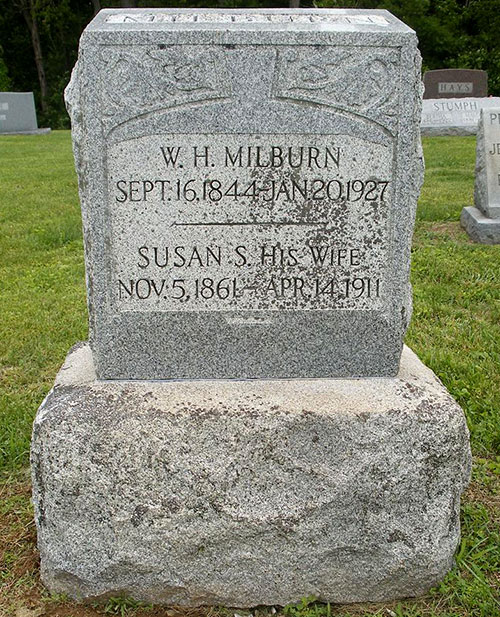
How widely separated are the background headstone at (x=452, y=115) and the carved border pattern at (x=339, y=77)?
13.5 metres

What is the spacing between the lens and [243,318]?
8.19 ft

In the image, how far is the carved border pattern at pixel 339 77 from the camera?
2.27m

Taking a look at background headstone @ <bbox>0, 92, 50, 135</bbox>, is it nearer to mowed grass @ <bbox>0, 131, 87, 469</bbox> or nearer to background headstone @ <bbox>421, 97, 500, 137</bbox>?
mowed grass @ <bbox>0, 131, 87, 469</bbox>

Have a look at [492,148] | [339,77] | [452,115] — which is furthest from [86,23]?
[339,77]

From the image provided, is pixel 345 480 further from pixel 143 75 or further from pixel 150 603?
pixel 143 75

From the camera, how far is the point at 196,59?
7.42ft

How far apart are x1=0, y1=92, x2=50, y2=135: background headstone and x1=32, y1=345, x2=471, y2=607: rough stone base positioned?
18.9 meters

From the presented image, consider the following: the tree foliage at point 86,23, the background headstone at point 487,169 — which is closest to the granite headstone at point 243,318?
the background headstone at point 487,169

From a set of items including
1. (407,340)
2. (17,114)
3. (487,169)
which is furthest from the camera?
(17,114)

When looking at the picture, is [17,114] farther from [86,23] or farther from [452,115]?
[86,23]

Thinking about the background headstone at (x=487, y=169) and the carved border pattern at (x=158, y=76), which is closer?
the carved border pattern at (x=158, y=76)

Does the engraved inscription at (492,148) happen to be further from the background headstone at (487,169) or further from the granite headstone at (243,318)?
the granite headstone at (243,318)

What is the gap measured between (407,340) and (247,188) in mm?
2232

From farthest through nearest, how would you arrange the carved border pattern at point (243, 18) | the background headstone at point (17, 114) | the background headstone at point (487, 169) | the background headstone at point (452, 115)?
the background headstone at point (17, 114), the background headstone at point (452, 115), the background headstone at point (487, 169), the carved border pattern at point (243, 18)
